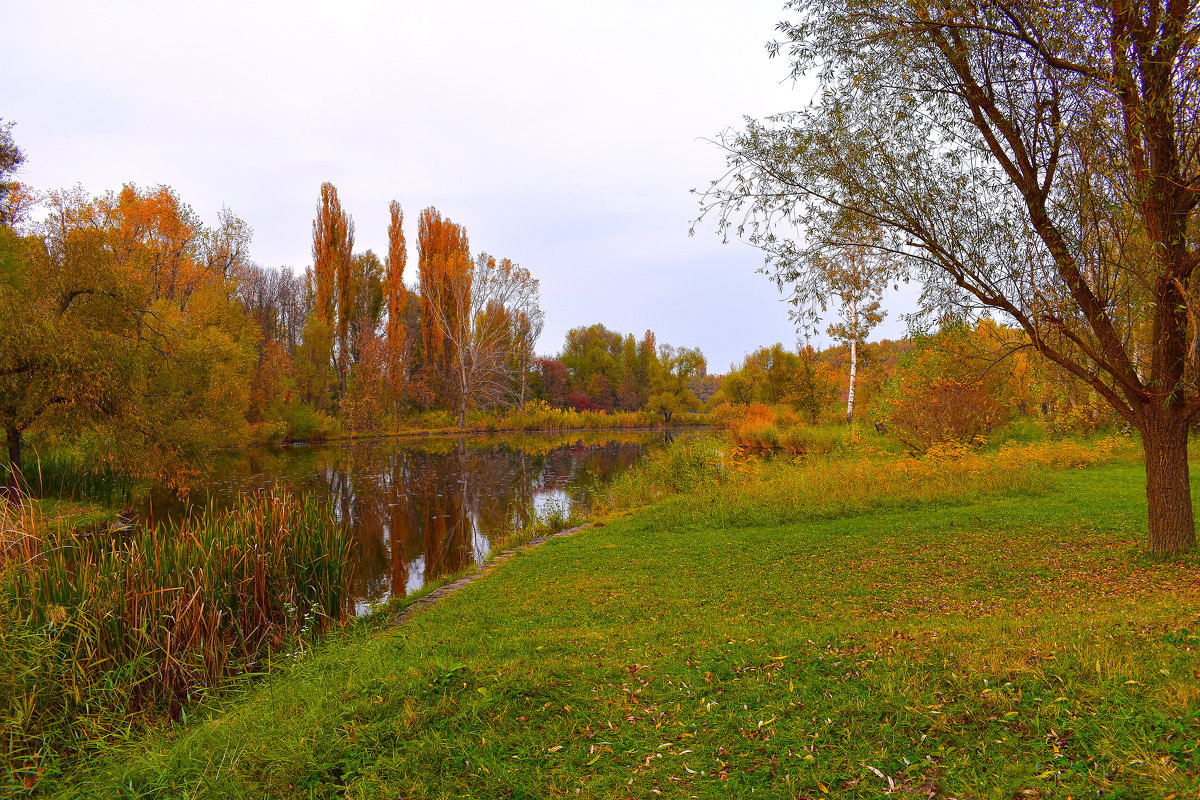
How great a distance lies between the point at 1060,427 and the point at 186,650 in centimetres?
1961

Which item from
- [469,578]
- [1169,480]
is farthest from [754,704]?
[469,578]

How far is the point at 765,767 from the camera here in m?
2.97

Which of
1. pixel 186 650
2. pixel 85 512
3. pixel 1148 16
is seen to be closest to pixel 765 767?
pixel 186 650

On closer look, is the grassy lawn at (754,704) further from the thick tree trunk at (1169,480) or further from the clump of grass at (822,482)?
the clump of grass at (822,482)

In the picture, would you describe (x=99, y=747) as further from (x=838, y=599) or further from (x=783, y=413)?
(x=783, y=413)

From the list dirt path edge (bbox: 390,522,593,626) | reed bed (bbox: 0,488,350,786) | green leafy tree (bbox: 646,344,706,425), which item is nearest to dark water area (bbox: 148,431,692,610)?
reed bed (bbox: 0,488,350,786)

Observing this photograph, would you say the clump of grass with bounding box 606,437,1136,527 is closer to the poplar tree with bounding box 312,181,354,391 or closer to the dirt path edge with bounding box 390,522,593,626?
the dirt path edge with bounding box 390,522,593,626

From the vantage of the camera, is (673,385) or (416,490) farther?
(673,385)

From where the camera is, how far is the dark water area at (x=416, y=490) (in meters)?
10.7

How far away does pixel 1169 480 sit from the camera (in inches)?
228

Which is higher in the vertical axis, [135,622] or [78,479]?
[78,479]

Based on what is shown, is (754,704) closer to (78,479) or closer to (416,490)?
(416,490)

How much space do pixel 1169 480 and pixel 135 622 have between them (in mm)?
Result: 9146

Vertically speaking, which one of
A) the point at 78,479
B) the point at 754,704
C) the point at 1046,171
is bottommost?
the point at 754,704
